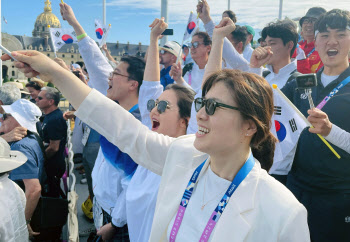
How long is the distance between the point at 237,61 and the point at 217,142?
2.32 m

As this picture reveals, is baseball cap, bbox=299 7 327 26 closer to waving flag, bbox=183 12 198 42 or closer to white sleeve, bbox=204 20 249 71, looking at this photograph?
waving flag, bbox=183 12 198 42

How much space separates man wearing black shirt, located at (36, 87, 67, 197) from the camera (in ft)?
14.5

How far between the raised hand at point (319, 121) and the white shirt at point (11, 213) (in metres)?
2.21

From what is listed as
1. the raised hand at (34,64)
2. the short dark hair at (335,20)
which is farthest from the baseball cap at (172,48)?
the raised hand at (34,64)

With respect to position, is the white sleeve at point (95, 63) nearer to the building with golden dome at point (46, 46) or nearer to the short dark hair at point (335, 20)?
the short dark hair at point (335, 20)

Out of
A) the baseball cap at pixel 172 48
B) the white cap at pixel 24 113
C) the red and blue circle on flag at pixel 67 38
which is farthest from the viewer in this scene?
the red and blue circle on flag at pixel 67 38

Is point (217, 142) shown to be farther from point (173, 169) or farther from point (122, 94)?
point (122, 94)

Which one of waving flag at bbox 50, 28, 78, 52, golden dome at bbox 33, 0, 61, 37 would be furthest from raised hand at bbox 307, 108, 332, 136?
golden dome at bbox 33, 0, 61, 37

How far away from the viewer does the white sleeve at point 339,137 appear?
215 cm

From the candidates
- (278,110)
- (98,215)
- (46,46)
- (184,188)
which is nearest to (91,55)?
(98,215)

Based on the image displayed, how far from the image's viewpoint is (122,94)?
3240 mm

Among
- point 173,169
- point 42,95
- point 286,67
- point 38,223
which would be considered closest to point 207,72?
point 173,169

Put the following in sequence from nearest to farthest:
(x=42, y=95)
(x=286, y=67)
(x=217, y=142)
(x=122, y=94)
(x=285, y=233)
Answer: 1. (x=285, y=233)
2. (x=217, y=142)
3. (x=122, y=94)
4. (x=286, y=67)
5. (x=42, y=95)

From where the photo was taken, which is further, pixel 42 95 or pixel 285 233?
pixel 42 95
